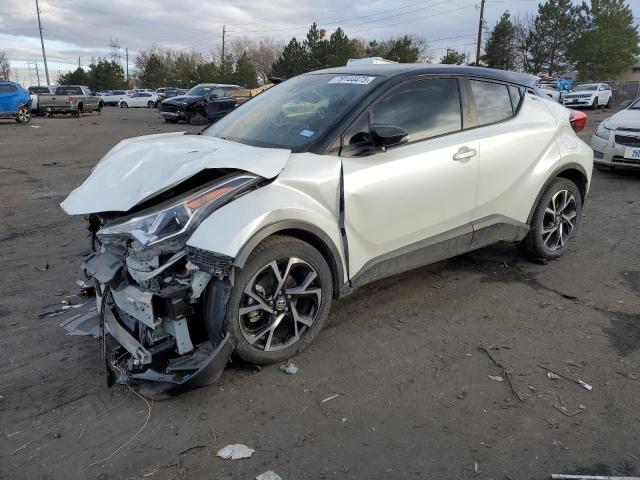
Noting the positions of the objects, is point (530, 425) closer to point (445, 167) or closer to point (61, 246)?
point (445, 167)

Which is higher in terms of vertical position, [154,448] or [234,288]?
[234,288]

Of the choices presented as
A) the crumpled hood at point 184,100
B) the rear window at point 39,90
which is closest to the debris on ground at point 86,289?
the crumpled hood at point 184,100

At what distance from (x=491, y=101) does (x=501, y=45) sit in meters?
58.8

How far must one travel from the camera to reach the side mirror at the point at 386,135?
350cm

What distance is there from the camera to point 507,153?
444 centimetres

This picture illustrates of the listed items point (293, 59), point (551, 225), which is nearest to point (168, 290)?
point (551, 225)

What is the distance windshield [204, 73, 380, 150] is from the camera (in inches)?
146

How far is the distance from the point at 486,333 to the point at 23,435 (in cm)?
292

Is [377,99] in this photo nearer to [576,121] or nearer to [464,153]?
[464,153]

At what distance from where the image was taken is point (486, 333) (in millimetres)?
3777

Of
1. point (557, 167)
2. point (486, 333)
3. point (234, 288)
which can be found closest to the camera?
point (234, 288)

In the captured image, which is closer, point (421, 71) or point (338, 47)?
point (421, 71)

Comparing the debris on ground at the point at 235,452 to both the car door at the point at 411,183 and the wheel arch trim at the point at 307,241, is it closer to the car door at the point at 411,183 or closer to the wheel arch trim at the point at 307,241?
the wheel arch trim at the point at 307,241

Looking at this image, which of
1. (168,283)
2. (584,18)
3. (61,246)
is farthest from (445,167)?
(584,18)
